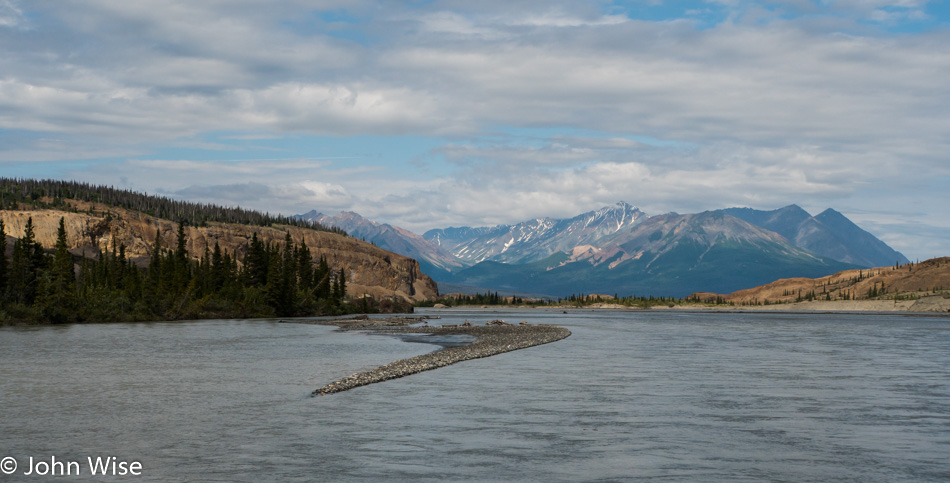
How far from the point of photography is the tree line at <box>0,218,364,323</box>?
126m

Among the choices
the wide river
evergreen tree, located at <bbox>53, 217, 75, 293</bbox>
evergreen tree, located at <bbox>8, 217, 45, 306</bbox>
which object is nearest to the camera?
the wide river

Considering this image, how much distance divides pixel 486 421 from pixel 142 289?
5547 inches

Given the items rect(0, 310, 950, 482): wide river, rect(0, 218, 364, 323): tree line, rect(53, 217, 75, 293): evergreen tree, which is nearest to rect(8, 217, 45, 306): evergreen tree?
rect(0, 218, 364, 323): tree line

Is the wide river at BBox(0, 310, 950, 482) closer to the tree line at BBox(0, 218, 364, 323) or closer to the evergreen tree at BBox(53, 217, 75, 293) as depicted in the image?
the evergreen tree at BBox(53, 217, 75, 293)

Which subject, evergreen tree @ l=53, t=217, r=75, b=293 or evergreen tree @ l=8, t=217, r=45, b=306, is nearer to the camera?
evergreen tree @ l=53, t=217, r=75, b=293

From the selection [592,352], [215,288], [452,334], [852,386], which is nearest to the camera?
[852,386]

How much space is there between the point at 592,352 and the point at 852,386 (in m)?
28.8

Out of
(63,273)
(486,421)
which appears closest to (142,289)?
(63,273)

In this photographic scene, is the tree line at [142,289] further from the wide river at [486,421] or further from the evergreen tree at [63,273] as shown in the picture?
the wide river at [486,421]

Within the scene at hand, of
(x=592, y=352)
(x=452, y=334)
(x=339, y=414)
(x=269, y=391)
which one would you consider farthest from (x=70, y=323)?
(x=339, y=414)

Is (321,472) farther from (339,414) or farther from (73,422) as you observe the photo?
(73,422)

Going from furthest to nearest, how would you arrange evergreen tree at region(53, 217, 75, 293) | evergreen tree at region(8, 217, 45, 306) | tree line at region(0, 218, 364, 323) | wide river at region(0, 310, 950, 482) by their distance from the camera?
evergreen tree at region(8, 217, 45, 306) < tree line at region(0, 218, 364, 323) < evergreen tree at region(53, 217, 75, 293) < wide river at region(0, 310, 950, 482)

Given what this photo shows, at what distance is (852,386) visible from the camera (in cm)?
4256

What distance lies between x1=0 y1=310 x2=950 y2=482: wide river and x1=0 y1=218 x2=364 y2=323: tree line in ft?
253
